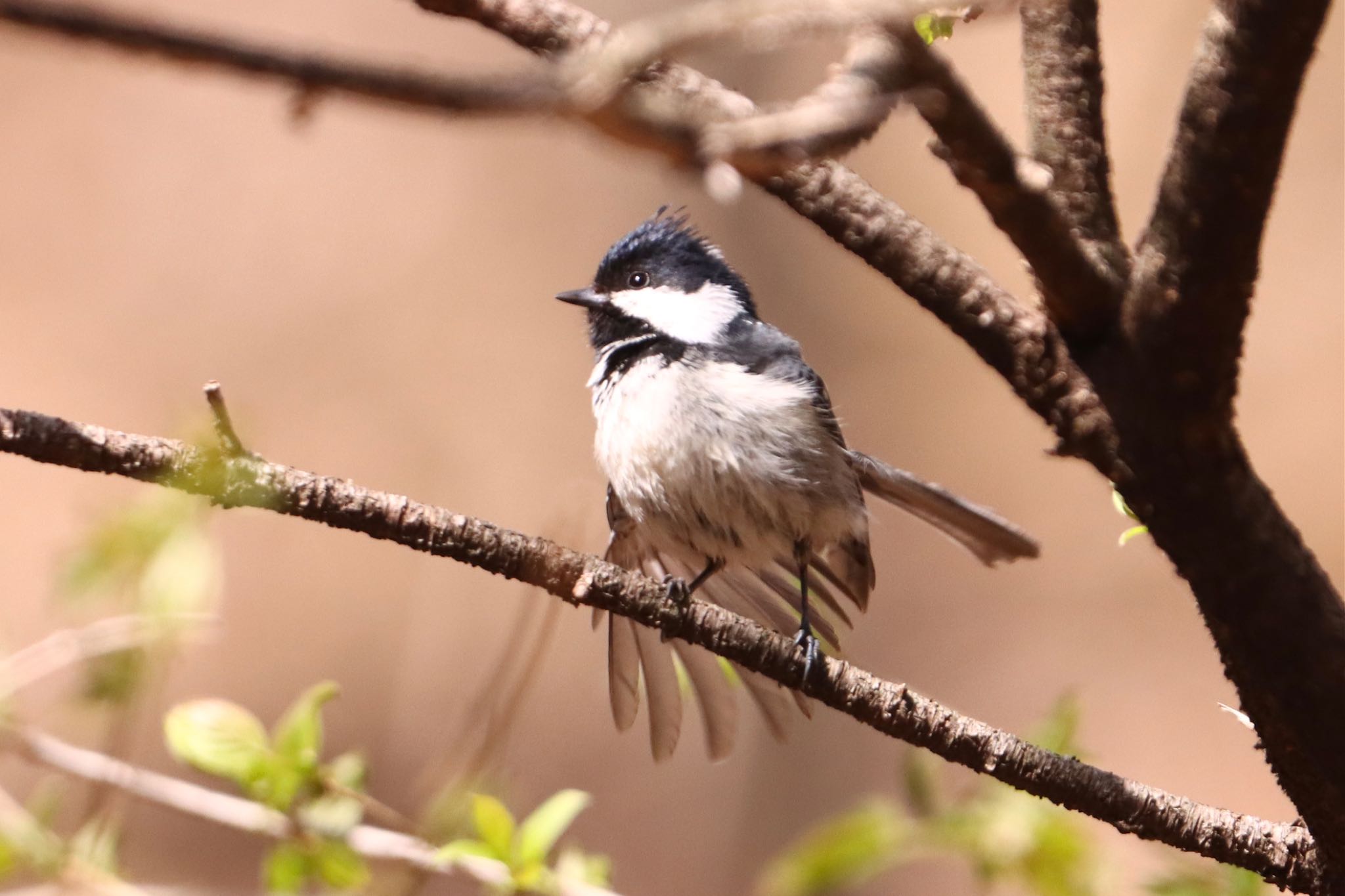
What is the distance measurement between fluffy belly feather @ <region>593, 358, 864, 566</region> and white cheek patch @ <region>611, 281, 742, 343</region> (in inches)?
8.6

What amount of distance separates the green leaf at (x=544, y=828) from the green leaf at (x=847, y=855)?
0.95 ft

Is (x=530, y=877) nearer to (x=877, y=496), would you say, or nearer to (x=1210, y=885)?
(x=1210, y=885)

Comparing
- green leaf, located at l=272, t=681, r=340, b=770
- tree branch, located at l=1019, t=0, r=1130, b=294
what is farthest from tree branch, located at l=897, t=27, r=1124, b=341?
green leaf, located at l=272, t=681, r=340, b=770

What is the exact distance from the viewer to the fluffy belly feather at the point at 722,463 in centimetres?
200

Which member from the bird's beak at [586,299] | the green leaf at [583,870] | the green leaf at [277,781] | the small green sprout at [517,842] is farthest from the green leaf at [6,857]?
the bird's beak at [586,299]

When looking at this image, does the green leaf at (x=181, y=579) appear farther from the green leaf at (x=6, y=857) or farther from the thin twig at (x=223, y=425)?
the thin twig at (x=223, y=425)

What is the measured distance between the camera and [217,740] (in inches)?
60.5

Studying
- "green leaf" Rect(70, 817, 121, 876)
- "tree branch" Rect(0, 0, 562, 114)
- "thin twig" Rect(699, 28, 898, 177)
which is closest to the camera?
"tree branch" Rect(0, 0, 562, 114)

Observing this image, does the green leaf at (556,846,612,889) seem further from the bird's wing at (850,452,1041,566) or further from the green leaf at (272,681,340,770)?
the bird's wing at (850,452,1041,566)

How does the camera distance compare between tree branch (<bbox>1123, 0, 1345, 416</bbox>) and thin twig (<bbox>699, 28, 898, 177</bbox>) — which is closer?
thin twig (<bbox>699, 28, 898, 177</bbox>)

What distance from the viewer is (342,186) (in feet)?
14.0

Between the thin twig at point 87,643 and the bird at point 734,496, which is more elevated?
the bird at point 734,496

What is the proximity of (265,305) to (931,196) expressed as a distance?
96.6 inches

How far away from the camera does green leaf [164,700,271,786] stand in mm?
1520
